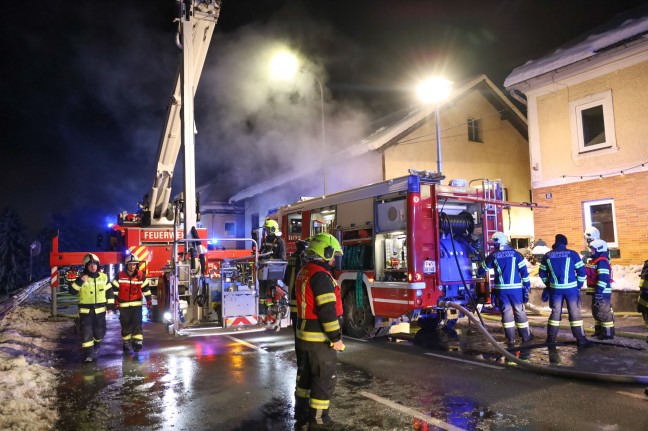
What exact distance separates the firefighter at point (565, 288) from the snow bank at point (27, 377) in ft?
21.5

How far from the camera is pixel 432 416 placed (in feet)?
13.8

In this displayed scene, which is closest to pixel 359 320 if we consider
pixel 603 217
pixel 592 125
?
pixel 603 217

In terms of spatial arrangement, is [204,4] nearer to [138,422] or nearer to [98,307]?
[98,307]

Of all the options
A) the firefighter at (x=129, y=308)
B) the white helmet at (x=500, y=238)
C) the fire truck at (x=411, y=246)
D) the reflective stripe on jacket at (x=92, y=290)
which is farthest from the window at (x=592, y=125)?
the reflective stripe on jacket at (x=92, y=290)

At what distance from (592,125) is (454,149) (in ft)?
24.5

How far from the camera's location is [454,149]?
1942 centimetres

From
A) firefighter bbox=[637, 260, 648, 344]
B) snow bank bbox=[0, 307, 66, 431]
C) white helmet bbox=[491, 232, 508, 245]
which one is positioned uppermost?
white helmet bbox=[491, 232, 508, 245]

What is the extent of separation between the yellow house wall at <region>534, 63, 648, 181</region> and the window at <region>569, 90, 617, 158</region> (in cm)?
10

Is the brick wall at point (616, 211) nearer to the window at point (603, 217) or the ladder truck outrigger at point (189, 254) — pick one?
the window at point (603, 217)

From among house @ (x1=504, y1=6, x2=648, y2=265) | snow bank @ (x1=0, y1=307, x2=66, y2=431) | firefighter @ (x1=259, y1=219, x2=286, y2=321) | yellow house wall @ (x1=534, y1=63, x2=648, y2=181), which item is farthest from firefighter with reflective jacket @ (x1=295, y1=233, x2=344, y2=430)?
yellow house wall @ (x1=534, y1=63, x2=648, y2=181)

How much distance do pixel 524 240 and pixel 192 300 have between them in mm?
14215

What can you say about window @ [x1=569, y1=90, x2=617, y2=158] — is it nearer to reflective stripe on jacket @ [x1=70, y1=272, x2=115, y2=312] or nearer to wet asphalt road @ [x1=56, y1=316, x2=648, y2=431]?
wet asphalt road @ [x1=56, y1=316, x2=648, y2=431]

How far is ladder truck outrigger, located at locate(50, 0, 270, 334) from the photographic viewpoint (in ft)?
24.2

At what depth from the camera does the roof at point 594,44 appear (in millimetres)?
10500
